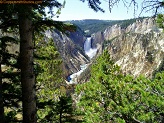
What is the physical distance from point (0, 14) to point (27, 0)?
2476 mm

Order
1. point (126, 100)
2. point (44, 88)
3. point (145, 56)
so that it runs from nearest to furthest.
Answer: point (44, 88) → point (126, 100) → point (145, 56)

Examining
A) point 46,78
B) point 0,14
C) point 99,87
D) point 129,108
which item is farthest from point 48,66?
point 0,14

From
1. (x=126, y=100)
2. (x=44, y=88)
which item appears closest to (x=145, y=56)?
(x=126, y=100)

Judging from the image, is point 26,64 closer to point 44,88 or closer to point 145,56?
point 44,88

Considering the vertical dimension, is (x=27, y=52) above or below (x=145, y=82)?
above

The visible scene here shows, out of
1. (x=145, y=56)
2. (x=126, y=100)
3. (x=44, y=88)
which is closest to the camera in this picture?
(x=44, y=88)

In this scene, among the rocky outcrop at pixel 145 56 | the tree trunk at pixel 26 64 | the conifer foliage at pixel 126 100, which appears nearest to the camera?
the tree trunk at pixel 26 64

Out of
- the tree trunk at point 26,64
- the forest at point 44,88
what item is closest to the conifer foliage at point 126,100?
the forest at point 44,88

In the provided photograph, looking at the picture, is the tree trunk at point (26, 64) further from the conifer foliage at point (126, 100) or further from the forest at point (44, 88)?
the conifer foliage at point (126, 100)

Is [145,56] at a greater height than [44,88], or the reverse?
[44,88]

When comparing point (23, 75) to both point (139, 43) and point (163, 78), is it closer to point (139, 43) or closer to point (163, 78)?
point (163, 78)

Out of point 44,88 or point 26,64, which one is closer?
point 26,64

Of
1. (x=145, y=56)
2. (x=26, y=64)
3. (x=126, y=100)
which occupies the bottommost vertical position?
(x=145, y=56)

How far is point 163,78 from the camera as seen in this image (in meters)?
12.0
